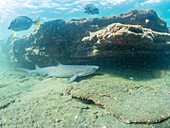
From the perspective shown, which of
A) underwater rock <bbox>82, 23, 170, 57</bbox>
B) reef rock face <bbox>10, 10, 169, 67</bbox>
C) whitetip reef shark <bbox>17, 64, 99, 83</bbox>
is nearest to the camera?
underwater rock <bbox>82, 23, 170, 57</bbox>

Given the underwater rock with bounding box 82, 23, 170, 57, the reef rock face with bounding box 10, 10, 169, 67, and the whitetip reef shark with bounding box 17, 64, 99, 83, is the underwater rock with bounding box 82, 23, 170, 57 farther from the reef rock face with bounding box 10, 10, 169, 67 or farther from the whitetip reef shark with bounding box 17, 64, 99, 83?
the whitetip reef shark with bounding box 17, 64, 99, 83

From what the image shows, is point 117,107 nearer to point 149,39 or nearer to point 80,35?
point 149,39

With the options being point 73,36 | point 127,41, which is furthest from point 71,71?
point 127,41

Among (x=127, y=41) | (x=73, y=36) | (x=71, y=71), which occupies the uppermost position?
(x=73, y=36)

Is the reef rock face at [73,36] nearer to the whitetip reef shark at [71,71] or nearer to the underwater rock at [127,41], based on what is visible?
the underwater rock at [127,41]

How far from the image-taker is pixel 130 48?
4.89 meters

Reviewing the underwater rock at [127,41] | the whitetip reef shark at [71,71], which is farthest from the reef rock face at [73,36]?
the whitetip reef shark at [71,71]

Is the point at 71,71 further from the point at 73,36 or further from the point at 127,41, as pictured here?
the point at 127,41

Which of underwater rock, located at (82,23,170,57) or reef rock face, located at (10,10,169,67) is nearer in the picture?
underwater rock, located at (82,23,170,57)

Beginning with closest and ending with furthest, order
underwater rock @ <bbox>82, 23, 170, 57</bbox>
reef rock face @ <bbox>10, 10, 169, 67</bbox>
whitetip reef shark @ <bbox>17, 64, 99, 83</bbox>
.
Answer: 1. underwater rock @ <bbox>82, 23, 170, 57</bbox>
2. whitetip reef shark @ <bbox>17, 64, 99, 83</bbox>
3. reef rock face @ <bbox>10, 10, 169, 67</bbox>

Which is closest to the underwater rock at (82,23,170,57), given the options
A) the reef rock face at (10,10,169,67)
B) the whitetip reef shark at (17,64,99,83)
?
the reef rock face at (10,10,169,67)

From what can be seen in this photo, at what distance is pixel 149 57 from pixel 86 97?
4.44m

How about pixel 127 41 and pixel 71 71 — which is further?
pixel 71 71

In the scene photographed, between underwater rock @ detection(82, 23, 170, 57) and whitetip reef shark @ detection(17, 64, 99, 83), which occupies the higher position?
underwater rock @ detection(82, 23, 170, 57)
